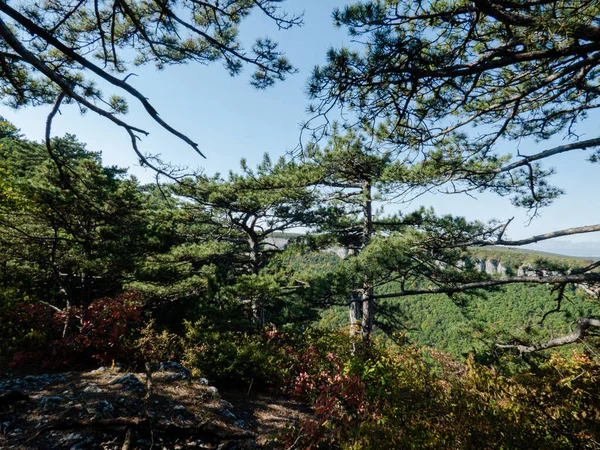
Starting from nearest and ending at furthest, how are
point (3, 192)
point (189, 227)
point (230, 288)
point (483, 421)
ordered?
point (483, 421)
point (3, 192)
point (230, 288)
point (189, 227)

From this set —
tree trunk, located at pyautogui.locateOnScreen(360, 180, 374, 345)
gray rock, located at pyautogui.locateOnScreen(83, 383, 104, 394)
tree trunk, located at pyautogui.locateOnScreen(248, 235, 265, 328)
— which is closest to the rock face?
gray rock, located at pyautogui.locateOnScreen(83, 383, 104, 394)

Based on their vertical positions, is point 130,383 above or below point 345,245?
below

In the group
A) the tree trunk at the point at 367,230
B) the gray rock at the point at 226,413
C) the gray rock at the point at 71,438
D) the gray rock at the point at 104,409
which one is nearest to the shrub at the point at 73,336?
the gray rock at the point at 104,409

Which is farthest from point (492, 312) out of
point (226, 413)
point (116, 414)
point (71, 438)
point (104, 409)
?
point (71, 438)

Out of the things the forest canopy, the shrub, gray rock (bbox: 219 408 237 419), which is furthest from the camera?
the shrub

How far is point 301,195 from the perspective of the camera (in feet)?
33.4

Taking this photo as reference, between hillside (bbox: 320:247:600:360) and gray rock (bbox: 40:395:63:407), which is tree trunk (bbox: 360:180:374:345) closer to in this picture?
hillside (bbox: 320:247:600:360)

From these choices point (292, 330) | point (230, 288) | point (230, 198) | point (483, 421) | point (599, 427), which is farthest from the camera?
point (230, 198)

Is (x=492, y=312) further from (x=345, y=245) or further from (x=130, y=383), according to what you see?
(x=130, y=383)

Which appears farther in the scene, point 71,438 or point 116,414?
point 116,414

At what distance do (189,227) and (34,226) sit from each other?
5511mm

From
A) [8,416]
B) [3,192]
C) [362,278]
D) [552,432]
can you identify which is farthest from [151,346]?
[552,432]

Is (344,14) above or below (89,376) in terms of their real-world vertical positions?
above

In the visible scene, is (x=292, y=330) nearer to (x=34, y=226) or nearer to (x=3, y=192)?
(x=34, y=226)
